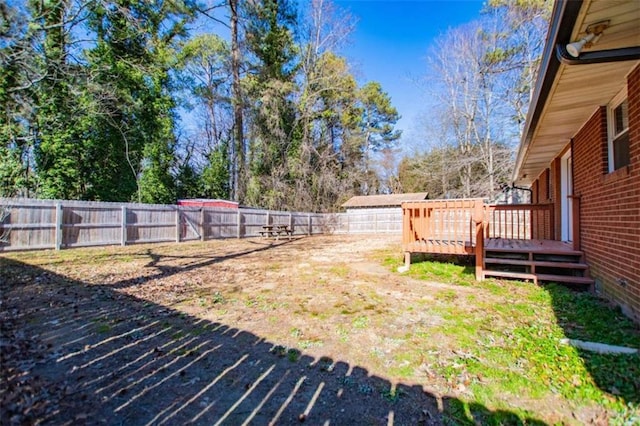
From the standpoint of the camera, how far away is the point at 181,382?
2.40 meters

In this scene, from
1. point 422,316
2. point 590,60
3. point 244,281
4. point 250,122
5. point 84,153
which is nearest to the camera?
point 590,60

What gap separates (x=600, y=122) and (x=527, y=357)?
373 centimetres

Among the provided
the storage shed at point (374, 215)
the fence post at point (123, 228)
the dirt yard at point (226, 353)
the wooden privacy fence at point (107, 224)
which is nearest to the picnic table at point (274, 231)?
the wooden privacy fence at point (107, 224)

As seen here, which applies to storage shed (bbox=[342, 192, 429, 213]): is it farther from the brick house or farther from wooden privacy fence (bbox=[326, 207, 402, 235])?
the brick house

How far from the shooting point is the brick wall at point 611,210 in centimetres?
318

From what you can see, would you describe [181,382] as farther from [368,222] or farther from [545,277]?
[368,222]

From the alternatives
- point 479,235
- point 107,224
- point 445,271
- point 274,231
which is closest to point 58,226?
point 107,224

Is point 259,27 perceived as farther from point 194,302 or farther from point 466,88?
point 194,302

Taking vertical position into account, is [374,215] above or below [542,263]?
above

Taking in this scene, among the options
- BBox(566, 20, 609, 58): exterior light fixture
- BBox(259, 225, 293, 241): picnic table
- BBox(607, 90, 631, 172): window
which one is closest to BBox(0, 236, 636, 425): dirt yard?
BBox(607, 90, 631, 172): window

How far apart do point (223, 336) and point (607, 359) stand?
359cm

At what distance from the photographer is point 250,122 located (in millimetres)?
21922

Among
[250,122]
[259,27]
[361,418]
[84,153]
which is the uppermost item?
[259,27]

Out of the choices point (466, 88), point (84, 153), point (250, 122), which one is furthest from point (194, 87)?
point (466, 88)
